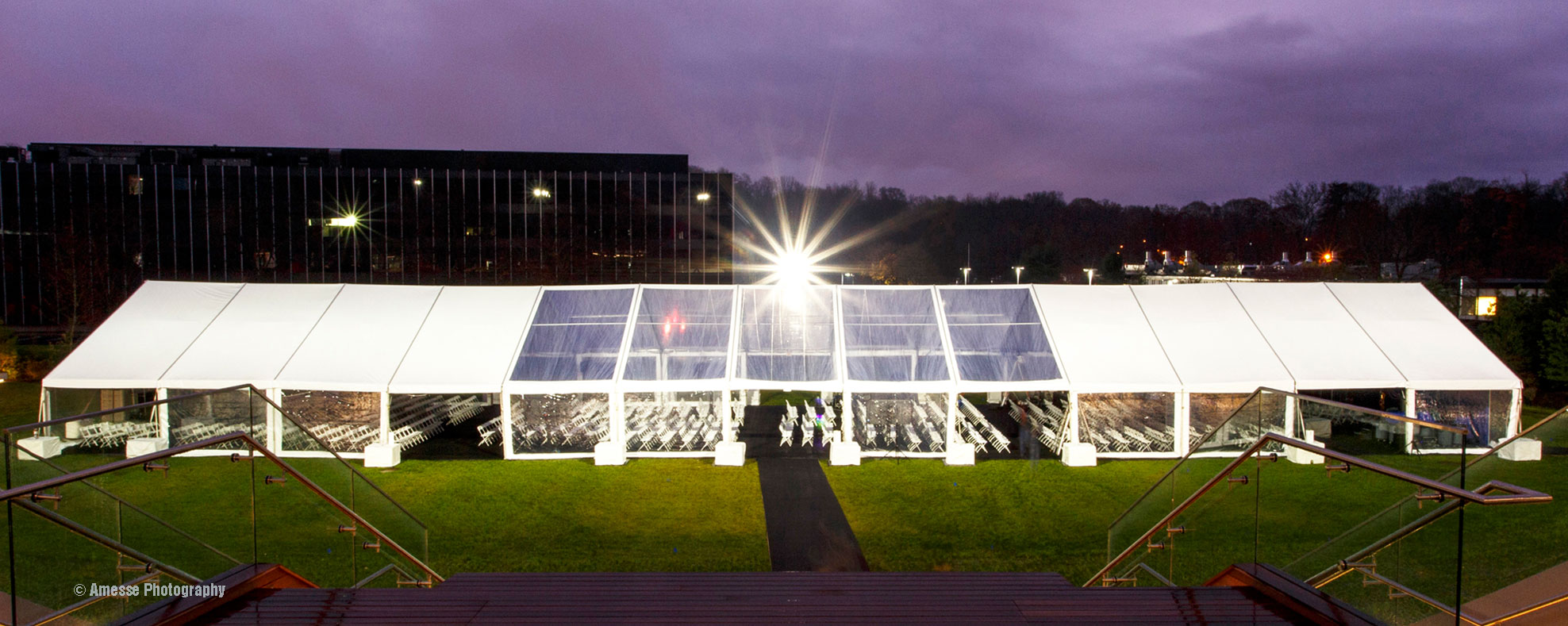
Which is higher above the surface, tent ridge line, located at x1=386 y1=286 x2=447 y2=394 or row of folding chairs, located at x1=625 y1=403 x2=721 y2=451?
tent ridge line, located at x1=386 y1=286 x2=447 y2=394

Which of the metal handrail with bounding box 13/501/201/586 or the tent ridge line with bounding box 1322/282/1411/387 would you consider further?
the tent ridge line with bounding box 1322/282/1411/387

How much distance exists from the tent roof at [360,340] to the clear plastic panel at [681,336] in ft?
13.7

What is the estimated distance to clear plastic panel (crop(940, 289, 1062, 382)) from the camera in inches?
551

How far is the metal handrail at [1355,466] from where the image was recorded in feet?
10.7

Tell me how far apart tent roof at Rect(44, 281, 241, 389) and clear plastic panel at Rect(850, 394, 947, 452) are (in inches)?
478

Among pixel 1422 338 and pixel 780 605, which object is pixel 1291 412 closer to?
pixel 1422 338

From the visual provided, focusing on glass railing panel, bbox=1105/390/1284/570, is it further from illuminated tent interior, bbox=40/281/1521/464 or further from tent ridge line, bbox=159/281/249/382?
tent ridge line, bbox=159/281/249/382

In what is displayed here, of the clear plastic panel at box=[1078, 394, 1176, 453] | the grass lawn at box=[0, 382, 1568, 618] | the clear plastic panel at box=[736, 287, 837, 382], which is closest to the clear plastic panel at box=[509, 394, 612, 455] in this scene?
the grass lawn at box=[0, 382, 1568, 618]

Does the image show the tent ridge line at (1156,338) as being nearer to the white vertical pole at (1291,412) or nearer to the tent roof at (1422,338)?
the white vertical pole at (1291,412)


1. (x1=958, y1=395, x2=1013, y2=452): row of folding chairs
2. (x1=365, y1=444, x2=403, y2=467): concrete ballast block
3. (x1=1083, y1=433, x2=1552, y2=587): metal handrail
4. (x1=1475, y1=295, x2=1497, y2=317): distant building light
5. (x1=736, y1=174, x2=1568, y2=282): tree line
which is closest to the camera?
(x1=1083, y1=433, x2=1552, y2=587): metal handrail

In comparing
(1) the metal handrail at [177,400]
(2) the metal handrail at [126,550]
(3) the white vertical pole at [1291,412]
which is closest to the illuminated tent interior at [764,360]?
(3) the white vertical pole at [1291,412]

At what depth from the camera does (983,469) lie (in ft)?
42.5

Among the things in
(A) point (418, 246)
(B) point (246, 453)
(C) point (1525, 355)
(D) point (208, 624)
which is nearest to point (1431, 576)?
(D) point (208, 624)

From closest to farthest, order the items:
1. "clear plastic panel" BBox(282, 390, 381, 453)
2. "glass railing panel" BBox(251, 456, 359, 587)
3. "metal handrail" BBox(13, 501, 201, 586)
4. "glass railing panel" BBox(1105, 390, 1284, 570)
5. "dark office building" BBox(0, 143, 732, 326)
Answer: "metal handrail" BBox(13, 501, 201, 586), "glass railing panel" BBox(251, 456, 359, 587), "glass railing panel" BBox(1105, 390, 1284, 570), "clear plastic panel" BBox(282, 390, 381, 453), "dark office building" BBox(0, 143, 732, 326)
